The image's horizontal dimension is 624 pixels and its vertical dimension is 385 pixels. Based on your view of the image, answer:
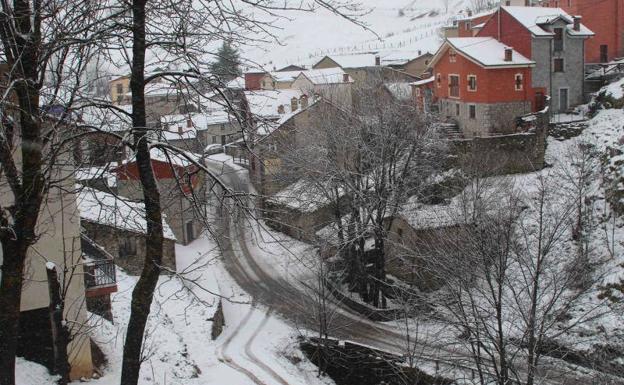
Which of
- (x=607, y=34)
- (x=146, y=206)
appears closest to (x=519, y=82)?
(x=607, y=34)

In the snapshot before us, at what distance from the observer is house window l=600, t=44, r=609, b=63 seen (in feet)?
113

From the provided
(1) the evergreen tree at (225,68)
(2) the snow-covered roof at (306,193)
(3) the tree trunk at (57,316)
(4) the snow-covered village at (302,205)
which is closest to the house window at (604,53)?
(4) the snow-covered village at (302,205)

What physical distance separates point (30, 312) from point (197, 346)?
8.19 metres

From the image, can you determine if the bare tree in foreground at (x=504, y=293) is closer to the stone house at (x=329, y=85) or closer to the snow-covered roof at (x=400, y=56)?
the stone house at (x=329, y=85)

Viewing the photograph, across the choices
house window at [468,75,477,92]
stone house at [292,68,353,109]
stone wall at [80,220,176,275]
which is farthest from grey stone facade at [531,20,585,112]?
stone wall at [80,220,176,275]

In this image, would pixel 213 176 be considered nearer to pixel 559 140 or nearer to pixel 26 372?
pixel 26 372

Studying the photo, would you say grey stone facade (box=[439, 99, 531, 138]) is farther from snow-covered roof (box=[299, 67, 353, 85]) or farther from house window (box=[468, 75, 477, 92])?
snow-covered roof (box=[299, 67, 353, 85])

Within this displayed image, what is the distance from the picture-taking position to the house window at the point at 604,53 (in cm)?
3454

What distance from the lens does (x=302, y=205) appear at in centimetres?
2433

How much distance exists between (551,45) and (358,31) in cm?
7063

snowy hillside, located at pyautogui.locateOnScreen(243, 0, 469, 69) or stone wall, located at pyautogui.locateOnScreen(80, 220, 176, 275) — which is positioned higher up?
snowy hillside, located at pyautogui.locateOnScreen(243, 0, 469, 69)

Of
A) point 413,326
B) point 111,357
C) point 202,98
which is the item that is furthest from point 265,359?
A: point 202,98

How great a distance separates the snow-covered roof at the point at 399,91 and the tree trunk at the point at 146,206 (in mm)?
23317

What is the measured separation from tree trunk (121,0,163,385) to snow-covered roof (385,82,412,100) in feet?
76.5
